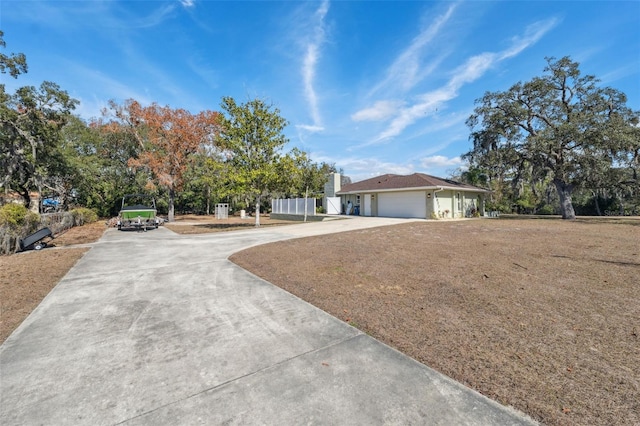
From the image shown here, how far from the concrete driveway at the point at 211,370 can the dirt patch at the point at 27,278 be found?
1.12 ft

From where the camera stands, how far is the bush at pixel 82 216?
59.9 feet

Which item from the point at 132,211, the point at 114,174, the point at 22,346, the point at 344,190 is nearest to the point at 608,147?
the point at 344,190

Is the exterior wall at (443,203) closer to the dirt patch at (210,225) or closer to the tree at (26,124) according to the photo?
the dirt patch at (210,225)

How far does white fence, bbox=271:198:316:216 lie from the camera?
2462 centimetres

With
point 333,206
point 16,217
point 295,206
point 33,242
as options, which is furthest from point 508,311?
point 333,206

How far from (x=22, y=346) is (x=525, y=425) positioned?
476 centimetres

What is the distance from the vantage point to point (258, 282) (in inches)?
219

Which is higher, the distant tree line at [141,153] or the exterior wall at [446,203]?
the distant tree line at [141,153]

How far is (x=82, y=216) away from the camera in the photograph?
65.5ft

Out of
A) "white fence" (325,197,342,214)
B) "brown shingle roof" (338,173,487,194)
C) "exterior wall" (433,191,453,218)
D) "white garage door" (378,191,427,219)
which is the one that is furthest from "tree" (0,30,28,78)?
"exterior wall" (433,191,453,218)

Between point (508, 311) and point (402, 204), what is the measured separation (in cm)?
1968

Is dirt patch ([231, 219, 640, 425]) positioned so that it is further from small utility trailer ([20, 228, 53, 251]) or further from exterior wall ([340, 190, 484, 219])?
exterior wall ([340, 190, 484, 219])

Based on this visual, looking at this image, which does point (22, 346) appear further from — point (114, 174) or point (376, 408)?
point (114, 174)

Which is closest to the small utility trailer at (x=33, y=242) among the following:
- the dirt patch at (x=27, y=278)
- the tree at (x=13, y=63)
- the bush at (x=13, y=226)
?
the bush at (x=13, y=226)
